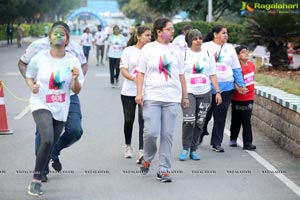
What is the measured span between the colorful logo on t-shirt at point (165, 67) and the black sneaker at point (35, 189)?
1.96m

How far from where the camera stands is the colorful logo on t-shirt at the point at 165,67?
27.4ft

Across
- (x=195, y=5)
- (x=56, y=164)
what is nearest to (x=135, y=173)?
(x=56, y=164)

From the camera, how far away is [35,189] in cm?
756

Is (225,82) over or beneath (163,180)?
over

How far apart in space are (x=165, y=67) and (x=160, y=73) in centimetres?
9

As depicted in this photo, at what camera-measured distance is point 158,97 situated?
832cm

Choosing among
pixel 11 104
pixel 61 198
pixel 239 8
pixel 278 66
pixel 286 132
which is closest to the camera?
pixel 61 198

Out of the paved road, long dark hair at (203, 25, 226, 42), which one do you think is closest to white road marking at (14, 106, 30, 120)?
the paved road

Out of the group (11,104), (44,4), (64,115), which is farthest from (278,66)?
(44,4)

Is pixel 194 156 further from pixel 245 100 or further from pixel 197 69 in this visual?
pixel 245 100

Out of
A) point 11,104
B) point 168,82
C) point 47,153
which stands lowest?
point 11,104

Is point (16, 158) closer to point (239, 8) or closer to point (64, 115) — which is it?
point (64, 115)

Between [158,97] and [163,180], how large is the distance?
3.26 feet

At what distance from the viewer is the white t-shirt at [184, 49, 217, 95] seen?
961cm
